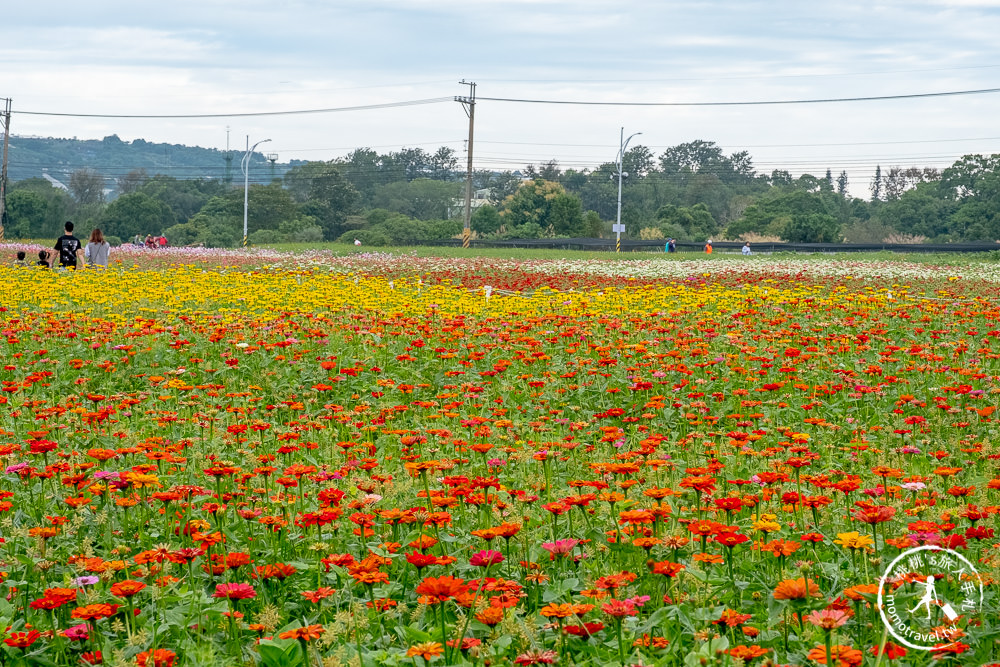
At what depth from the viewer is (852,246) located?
4300cm

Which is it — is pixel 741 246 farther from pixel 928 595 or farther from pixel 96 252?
pixel 928 595

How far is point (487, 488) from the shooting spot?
371 cm

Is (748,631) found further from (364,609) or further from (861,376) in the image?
(861,376)

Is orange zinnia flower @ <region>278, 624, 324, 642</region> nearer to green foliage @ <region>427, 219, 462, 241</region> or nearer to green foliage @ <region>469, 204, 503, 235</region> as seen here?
green foliage @ <region>427, 219, 462, 241</region>

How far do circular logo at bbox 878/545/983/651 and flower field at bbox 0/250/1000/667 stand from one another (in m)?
0.03

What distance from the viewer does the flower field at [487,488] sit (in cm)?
285

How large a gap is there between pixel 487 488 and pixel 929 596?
5.22 feet

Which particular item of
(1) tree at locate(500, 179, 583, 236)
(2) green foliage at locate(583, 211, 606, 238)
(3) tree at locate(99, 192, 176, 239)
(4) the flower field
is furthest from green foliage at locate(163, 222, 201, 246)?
(4) the flower field

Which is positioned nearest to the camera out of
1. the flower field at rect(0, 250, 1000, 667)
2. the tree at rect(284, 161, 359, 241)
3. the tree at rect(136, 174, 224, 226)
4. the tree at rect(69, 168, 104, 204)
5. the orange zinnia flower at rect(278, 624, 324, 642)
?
the orange zinnia flower at rect(278, 624, 324, 642)

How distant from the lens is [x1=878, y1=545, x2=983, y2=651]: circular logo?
273 cm

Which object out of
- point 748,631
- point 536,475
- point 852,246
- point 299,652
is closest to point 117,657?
point 299,652

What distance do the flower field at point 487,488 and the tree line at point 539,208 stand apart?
42.7m

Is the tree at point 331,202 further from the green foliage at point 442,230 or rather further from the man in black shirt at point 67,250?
the man in black shirt at point 67,250

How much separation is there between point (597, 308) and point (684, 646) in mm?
9728
